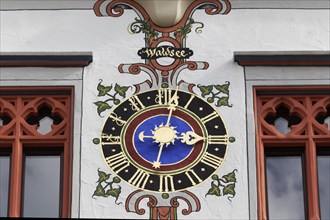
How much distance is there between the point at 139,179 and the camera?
1479cm

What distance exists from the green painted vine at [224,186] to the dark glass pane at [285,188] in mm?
356

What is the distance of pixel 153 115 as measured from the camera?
15078 mm

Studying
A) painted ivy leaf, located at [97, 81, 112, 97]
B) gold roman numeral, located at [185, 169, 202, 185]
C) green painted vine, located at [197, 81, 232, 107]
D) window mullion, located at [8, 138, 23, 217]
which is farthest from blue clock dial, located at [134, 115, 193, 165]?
window mullion, located at [8, 138, 23, 217]

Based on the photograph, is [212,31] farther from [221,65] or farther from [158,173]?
[158,173]

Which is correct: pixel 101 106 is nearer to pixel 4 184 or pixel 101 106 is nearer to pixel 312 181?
pixel 4 184

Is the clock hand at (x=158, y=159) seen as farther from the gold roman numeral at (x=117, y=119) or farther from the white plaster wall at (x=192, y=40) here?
the white plaster wall at (x=192, y=40)

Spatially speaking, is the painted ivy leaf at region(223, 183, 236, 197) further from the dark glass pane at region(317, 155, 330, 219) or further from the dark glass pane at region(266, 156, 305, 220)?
the dark glass pane at region(317, 155, 330, 219)

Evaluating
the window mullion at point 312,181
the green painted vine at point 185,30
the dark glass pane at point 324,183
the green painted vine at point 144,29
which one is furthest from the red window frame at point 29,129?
the dark glass pane at point 324,183

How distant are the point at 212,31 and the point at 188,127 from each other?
95 centimetres

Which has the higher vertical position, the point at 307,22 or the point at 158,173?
the point at 307,22

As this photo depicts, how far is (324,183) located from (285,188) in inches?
12.6

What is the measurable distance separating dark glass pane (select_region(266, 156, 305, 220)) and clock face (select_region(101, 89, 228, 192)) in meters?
0.47

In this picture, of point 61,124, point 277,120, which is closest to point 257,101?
point 277,120

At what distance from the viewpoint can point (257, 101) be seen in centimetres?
1523
